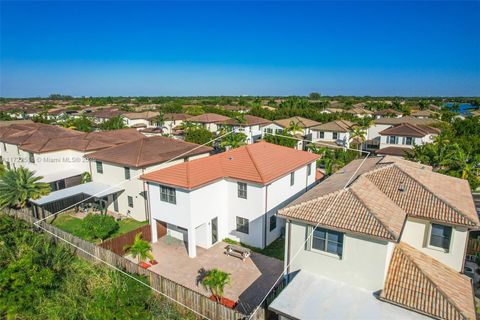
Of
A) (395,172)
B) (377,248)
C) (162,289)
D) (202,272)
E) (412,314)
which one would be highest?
(395,172)

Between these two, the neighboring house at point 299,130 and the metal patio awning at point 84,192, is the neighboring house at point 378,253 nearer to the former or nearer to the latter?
the metal patio awning at point 84,192

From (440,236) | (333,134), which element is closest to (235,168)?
(440,236)

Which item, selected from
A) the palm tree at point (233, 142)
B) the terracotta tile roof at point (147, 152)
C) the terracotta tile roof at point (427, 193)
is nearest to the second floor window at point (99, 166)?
the terracotta tile roof at point (147, 152)

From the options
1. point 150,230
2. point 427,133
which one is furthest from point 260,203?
point 427,133

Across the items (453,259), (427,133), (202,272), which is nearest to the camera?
(453,259)

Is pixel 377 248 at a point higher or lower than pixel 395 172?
lower

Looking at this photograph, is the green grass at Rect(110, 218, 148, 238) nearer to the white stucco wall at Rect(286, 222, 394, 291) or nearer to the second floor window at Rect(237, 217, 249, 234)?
the second floor window at Rect(237, 217, 249, 234)

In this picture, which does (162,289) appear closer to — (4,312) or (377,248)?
(4,312)

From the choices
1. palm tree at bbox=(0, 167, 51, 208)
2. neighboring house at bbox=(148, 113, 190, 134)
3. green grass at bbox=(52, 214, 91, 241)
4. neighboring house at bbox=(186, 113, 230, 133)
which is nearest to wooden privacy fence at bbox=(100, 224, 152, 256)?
green grass at bbox=(52, 214, 91, 241)
